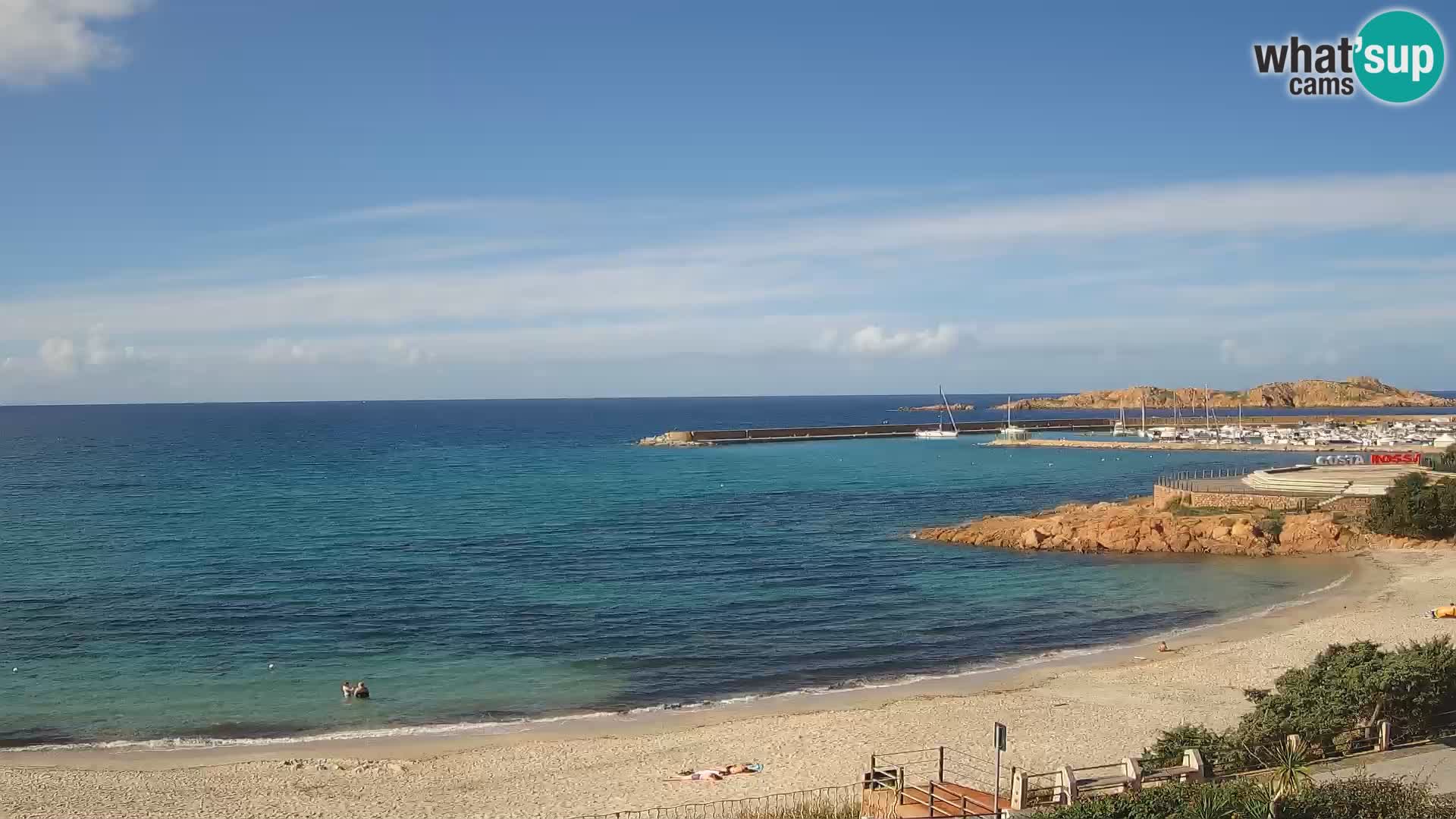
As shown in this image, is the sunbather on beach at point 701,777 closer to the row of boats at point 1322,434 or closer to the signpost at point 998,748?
the signpost at point 998,748

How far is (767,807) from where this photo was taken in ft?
65.5

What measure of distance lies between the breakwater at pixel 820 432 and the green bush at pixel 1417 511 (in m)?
95.3

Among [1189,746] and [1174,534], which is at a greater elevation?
[1189,746]

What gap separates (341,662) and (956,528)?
1387 inches

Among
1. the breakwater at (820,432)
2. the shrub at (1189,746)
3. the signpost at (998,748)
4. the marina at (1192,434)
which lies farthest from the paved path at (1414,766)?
the breakwater at (820,432)

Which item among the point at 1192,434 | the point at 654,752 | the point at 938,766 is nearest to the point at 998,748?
the point at 938,766

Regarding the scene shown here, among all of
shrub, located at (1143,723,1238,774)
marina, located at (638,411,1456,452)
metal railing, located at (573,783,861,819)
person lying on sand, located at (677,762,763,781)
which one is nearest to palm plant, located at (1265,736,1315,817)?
shrub, located at (1143,723,1238,774)

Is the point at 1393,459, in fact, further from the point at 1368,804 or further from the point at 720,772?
the point at 1368,804

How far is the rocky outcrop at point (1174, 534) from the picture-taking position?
169ft

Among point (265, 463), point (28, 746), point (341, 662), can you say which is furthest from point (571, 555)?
point (265, 463)

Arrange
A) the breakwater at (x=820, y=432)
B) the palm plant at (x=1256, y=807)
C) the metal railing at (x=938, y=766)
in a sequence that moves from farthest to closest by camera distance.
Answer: the breakwater at (x=820, y=432)
the metal railing at (x=938, y=766)
the palm plant at (x=1256, y=807)

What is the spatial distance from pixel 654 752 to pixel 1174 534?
125 ft

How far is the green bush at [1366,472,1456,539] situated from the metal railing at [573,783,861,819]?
41.8 m

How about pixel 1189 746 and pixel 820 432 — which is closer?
pixel 1189 746
